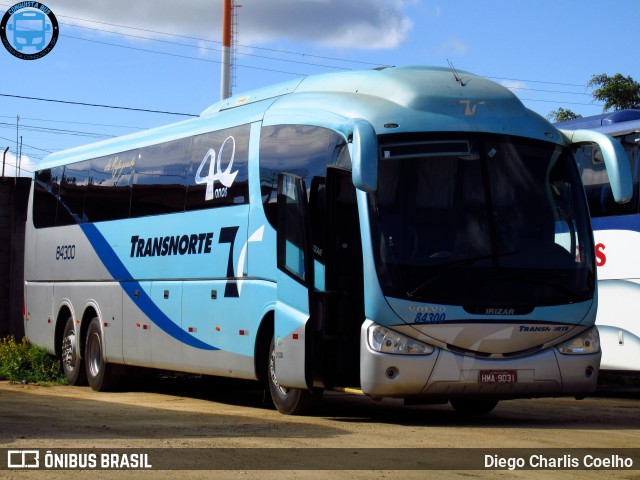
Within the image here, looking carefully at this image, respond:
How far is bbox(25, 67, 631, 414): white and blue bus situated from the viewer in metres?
12.7

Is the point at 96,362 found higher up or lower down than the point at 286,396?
lower down

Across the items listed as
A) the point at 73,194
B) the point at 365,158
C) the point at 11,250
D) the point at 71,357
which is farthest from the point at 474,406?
the point at 11,250

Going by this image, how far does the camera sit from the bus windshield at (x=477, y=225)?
502 inches

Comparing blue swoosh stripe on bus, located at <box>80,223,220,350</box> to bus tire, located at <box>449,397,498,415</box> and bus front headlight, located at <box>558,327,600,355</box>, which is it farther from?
bus front headlight, located at <box>558,327,600,355</box>

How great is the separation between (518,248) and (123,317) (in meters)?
7.94

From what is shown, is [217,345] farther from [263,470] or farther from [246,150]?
[263,470]

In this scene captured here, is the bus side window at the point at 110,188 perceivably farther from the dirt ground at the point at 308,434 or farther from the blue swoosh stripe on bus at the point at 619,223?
the blue swoosh stripe on bus at the point at 619,223

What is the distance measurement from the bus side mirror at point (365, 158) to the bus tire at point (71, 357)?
32.8ft

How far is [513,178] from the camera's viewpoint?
528 inches

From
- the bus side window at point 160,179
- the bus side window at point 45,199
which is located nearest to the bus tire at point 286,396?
the bus side window at point 160,179

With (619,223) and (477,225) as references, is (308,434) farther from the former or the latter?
(619,223)

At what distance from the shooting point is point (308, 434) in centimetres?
1191

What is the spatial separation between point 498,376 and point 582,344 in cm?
115

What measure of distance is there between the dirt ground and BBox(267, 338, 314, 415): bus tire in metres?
0.19
